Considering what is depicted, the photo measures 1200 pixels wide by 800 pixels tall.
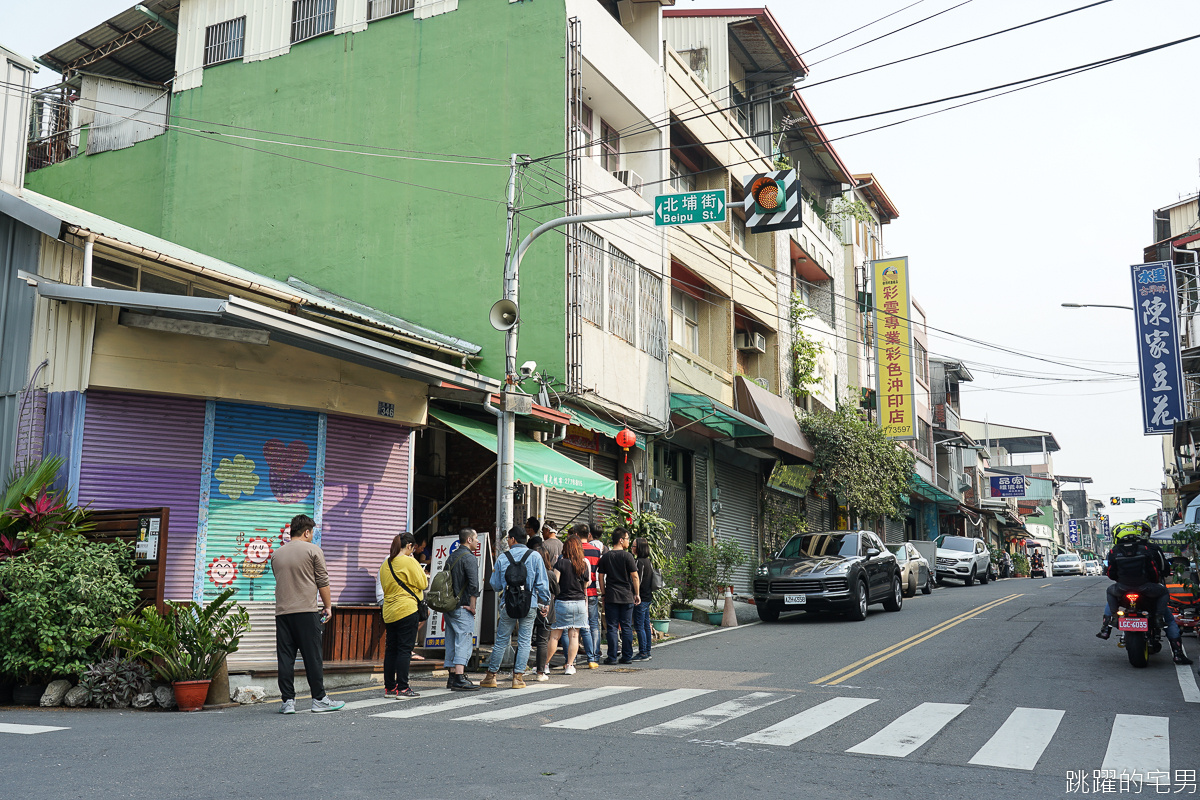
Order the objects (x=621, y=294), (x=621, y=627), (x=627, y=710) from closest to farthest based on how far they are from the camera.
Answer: (x=627, y=710) → (x=621, y=627) → (x=621, y=294)

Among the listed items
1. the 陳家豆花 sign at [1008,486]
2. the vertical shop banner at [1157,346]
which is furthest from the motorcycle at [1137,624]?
the 陳家豆花 sign at [1008,486]

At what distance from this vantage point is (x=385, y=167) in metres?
19.7

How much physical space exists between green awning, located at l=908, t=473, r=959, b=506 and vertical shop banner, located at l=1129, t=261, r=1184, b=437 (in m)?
12.6

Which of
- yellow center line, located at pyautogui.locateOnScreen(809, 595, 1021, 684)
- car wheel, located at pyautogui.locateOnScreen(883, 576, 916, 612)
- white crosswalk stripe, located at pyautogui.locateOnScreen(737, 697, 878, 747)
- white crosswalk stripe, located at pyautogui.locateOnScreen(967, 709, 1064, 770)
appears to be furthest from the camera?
car wheel, located at pyautogui.locateOnScreen(883, 576, 916, 612)

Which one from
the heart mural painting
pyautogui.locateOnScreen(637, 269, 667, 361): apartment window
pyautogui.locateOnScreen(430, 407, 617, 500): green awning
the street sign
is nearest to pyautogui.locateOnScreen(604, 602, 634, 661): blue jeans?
pyautogui.locateOnScreen(430, 407, 617, 500): green awning

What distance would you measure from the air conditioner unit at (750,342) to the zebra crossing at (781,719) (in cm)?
1821

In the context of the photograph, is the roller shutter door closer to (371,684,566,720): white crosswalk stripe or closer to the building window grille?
the building window grille

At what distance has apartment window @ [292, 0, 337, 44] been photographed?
2103 centimetres

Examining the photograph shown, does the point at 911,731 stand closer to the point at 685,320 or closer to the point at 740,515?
the point at 685,320

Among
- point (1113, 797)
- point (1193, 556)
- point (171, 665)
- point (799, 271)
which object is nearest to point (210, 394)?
point (171, 665)

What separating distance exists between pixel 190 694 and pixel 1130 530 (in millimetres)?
11369

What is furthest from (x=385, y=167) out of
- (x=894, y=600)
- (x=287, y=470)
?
(x=894, y=600)

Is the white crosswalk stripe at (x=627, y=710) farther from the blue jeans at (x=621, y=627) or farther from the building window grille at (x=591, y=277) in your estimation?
the building window grille at (x=591, y=277)

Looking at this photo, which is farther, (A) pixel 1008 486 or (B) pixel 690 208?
(A) pixel 1008 486
